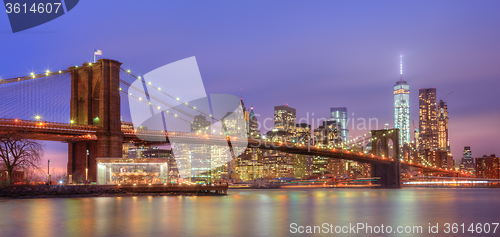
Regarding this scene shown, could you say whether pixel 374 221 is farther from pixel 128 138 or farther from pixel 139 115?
pixel 139 115

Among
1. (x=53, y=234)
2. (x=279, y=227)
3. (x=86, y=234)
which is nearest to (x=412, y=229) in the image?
(x=279, y=227)

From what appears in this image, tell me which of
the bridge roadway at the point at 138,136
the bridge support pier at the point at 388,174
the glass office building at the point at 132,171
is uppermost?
the bridge roadway at the point at 138,136

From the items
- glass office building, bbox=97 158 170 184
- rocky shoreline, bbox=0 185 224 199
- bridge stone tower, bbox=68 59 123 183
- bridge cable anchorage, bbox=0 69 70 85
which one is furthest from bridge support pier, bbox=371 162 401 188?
bridge cable anchorage, bbox=0 69 70 85

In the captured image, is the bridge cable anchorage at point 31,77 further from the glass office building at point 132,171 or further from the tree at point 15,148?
the glass office building at point 132,171

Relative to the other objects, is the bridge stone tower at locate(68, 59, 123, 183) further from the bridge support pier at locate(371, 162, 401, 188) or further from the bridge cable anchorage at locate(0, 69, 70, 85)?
the bridge support pier at locate(371, 162, 401, 188)

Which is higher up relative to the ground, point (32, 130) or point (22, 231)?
point (32, 130)

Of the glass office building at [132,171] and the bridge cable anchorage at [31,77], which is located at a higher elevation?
the bridge cable anchorage at [31,77]

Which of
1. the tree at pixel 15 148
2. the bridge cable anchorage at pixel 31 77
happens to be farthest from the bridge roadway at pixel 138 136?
the bridge cable anchorage at pixel 31 77

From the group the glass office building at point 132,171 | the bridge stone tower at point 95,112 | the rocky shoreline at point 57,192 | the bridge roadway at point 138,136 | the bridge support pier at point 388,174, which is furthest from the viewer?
the bridge support pier at point 388,174
